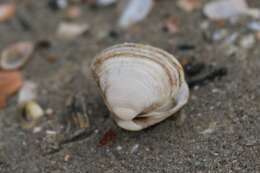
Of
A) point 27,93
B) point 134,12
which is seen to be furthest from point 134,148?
point 134,12

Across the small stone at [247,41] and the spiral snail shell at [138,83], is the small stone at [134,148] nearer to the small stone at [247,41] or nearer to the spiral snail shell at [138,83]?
the spiral snail shell at [138,83]

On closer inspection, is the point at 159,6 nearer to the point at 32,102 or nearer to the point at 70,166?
the point at 32,102

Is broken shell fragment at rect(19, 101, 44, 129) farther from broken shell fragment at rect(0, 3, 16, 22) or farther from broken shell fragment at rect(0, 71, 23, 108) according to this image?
broken shell fragment at rect(0, 3, 16, 22)

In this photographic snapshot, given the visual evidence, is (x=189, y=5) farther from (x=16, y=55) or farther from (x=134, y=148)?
(x=134, y=148)

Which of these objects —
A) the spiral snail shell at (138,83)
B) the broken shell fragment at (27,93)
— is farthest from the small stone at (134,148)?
the broken shell fragment at (27,93)

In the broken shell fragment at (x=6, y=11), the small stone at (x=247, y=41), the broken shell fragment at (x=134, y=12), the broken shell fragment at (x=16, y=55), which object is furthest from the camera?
the broken shell fragment at (x=6, y=11)

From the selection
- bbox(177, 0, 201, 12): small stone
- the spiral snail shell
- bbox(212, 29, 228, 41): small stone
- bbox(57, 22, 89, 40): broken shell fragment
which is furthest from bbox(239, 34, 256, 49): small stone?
bbox(57, 22, 89, 40): broken shell fragment

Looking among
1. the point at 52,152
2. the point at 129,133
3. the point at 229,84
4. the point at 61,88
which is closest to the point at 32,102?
the point at 61,88
